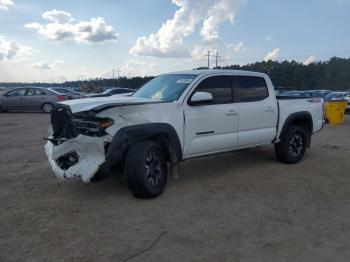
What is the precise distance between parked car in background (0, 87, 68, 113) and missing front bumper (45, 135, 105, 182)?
53.8 feet

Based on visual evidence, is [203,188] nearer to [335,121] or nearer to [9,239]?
[9,239]

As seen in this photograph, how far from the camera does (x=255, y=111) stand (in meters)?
6.79

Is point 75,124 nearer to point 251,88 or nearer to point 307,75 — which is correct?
point 251,88

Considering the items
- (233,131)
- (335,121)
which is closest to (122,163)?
(233,131)

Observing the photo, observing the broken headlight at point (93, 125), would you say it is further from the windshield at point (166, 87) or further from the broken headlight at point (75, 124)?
the windshield at point (166, 87)

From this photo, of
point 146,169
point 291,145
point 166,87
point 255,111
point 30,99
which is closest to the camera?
point 146,169

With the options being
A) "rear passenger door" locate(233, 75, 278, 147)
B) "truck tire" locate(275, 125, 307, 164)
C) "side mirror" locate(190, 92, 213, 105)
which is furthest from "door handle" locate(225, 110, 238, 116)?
"truck tire" locate(275, 125, 307, 164)

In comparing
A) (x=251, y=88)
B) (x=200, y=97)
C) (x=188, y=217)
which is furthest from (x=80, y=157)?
(x=251, y=88)

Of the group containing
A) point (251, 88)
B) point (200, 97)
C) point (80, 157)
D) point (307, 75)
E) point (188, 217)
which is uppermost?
point (307, 75)

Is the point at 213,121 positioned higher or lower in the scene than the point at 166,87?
lower

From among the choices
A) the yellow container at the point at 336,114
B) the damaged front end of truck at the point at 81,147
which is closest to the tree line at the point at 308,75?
the yellow container at the point at 336,114

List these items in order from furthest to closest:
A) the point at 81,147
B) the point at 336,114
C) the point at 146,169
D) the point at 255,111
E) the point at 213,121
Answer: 1. the point at 336,114
2. the point at 255,111
3. the point at 213,121
4. the point at 146,169
5. the point at 81,147

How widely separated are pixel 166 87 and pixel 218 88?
0.88 m

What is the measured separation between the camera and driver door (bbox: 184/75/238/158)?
19.0ft
